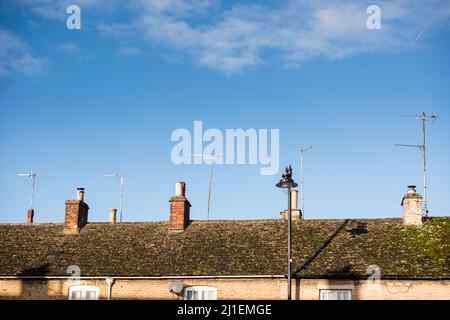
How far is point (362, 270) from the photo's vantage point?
26.6 meters

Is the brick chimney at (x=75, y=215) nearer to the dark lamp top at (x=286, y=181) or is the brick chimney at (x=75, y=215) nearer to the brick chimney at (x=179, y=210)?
the brick chimney at (x=179, y=210)

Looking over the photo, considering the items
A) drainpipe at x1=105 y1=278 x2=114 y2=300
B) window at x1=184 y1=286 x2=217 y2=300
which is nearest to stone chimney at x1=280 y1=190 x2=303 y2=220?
window at x1=184 y1=286 x2=217 y2=300

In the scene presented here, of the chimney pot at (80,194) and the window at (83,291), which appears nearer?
the window at (83,291)

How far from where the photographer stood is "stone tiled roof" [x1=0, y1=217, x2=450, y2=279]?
27094 mm

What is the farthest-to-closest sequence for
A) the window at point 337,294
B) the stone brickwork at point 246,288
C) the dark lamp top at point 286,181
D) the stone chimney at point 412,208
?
the stone chimney at point 412,208 → the window at point 337,294 → the stone brickwork at point 246,288 → the dark lamp top at point 286,181

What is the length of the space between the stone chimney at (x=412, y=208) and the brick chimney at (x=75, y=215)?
17.3 metres

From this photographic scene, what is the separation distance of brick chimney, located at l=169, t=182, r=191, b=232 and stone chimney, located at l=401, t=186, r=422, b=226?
1132 cm

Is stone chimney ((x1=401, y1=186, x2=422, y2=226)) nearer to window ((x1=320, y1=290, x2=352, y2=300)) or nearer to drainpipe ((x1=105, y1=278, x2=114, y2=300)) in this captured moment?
window ((x1=320, y1=290, x2=352, y2=300))

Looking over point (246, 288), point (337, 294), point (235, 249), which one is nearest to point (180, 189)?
point (235, 249)

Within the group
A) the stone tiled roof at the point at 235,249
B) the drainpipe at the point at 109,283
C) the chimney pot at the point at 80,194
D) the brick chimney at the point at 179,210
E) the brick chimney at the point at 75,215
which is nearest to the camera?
the stone tiled roof at the point at 235,249

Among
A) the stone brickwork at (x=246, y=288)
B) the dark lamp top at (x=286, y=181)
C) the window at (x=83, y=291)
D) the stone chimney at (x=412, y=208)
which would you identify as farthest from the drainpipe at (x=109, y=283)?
the stone chimney at (x=412, y=208)

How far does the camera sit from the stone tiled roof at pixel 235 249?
88.9 feet

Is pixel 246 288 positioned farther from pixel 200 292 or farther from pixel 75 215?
pixel 75 215
